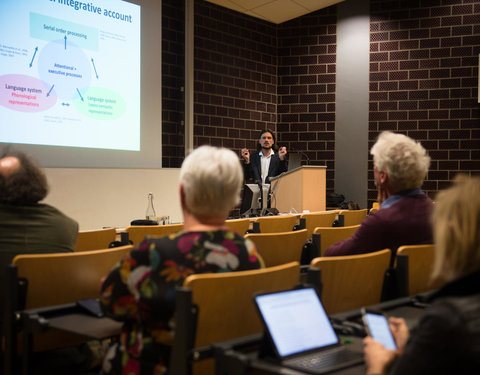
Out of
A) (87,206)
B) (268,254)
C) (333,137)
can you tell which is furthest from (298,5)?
(268,254)

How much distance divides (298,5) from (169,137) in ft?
9.80

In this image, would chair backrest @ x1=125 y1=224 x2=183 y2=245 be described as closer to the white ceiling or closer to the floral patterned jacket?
the floral patterned jacket

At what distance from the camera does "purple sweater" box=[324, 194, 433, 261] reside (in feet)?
7.45

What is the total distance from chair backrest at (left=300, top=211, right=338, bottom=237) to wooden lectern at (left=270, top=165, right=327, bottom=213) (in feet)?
3.19

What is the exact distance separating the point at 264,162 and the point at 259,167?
98 mm

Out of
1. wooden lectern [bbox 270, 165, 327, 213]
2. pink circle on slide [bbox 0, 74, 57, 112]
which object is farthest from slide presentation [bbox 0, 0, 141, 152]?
wooden lectern [bbox 270, 165, 327, 213]

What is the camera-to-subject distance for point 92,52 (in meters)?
5.90

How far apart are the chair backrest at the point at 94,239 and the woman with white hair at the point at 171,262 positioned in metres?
1.37

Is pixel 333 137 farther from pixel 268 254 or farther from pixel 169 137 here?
pixel 268 254

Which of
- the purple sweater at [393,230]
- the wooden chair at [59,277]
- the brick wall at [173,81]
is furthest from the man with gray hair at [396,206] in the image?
the brick wall at [173,81]

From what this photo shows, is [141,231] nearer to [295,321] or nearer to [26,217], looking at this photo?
[26,217]

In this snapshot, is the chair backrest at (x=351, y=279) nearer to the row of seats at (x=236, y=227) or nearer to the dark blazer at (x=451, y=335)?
the dark blazer at (x=451, y=335)

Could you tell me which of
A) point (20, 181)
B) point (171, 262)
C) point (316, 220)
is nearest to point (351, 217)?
point (316, 220)

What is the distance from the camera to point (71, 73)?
5.70 m
